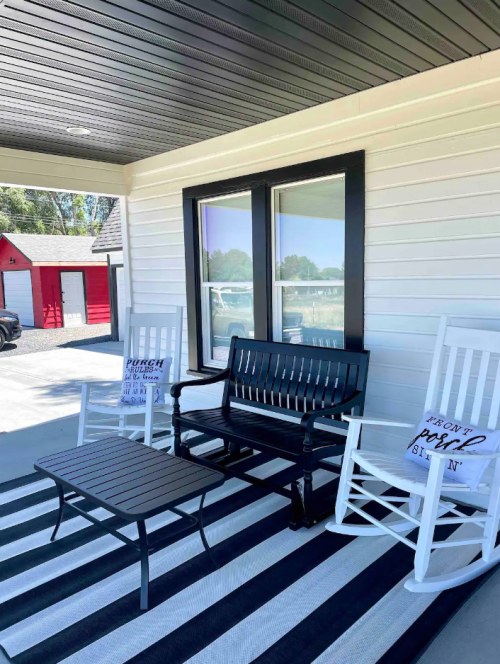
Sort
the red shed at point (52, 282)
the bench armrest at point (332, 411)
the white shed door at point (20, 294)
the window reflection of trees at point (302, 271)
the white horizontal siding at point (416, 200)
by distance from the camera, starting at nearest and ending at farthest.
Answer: the bench armrest at point (332, 411)
the white horizontal siding at point (416, 200)
the window reflection of trees at point (302, 271)
the red shed at point (52, 282)
the white shed door at point (20, 294)

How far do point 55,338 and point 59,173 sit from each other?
8331 millimetres

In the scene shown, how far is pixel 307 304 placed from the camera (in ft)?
12.3

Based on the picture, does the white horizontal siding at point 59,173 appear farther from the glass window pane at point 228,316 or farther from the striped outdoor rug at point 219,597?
the striped outdoor rug at point 219,597

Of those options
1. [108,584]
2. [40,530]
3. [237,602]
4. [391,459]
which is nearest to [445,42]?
[391,459]

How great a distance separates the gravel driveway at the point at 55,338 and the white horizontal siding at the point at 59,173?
6029 millimetres

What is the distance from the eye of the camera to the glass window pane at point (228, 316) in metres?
4.28

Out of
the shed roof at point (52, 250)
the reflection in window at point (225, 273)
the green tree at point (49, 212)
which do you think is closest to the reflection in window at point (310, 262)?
the reflection in window at point (225, 273)

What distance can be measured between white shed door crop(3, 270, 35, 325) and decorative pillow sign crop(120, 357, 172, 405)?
1213 centimetres

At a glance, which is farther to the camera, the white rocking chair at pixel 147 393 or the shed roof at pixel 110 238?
the shed roof at pixel 110 238

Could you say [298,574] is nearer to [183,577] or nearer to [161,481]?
[183,577]

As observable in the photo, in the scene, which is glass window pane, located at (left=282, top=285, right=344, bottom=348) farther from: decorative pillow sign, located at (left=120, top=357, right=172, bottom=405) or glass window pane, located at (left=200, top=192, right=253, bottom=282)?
decorative pillow sign, located at (left=120, top=357, right=172, bottom=405)

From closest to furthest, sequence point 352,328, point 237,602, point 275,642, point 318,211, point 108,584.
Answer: point 275,642, point 237,602, point 108,584, point 352,328, point 318,211

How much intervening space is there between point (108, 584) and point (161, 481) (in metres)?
0.51

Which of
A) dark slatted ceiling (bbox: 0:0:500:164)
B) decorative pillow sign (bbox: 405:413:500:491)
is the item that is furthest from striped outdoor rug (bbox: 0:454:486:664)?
dark slatted ceiling (bbox: 0:0:500:164)
